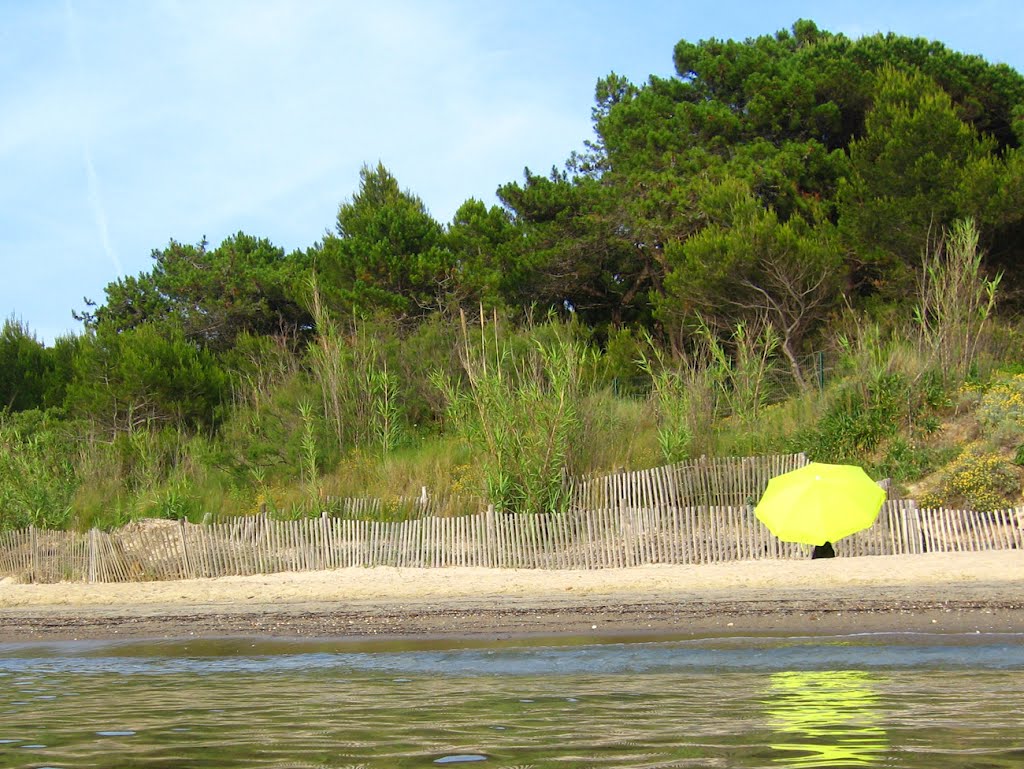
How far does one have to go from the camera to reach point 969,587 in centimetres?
1085

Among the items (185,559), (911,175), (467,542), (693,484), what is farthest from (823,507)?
(911,175)

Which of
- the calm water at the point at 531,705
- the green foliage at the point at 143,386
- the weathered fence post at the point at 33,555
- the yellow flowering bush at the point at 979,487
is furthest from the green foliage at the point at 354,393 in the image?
the yellow flowering bush at the point at 979,487

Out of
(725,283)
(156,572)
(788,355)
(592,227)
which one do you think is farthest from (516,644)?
(592,227)

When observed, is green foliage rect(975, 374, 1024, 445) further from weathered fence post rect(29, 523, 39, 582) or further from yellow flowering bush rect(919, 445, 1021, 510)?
weathered fence post rect(29, 523, 39, 582)

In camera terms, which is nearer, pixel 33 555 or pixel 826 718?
pixel 826 718

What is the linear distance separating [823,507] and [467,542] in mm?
4676

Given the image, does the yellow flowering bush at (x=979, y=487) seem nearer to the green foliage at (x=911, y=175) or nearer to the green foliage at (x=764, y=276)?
the green foliage at (x=764, y=276)

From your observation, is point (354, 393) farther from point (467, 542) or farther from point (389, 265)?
point (389, 265)

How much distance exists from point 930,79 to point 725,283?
687 cm

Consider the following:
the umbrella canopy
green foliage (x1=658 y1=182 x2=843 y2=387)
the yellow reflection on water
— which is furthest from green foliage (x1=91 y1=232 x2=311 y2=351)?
the yellow reflection on water

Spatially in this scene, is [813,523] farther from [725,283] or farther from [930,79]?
[930,79]

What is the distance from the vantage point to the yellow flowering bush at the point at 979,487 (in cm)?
1349

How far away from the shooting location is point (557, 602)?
38.3 ft

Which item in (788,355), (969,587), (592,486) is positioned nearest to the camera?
(969,587)
